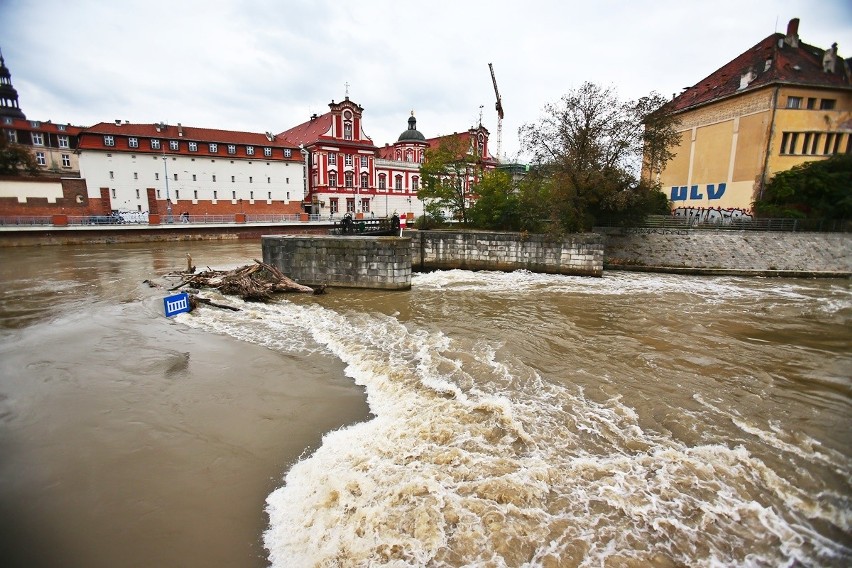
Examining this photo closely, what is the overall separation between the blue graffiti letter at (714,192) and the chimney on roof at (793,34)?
10226mm

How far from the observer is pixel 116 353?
859cm

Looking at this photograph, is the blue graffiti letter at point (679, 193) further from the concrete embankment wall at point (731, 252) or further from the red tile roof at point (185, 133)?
the red tile roof at point (185, 133)

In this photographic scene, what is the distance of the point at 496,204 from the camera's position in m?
22.8

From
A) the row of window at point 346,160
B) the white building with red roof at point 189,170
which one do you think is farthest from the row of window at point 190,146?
the row of window at point 346,160

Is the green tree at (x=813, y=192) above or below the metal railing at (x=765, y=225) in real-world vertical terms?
above

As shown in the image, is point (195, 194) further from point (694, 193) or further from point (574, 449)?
point (574, 449)

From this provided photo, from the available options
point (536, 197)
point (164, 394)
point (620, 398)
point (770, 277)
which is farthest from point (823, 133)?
point (164, 394)

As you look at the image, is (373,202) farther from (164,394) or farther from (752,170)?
(164,394)

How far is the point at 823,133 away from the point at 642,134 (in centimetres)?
1399

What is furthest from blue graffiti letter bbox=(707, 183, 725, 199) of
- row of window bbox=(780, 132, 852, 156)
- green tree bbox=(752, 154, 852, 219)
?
row of window bbox=(780, 132, 852, 156)

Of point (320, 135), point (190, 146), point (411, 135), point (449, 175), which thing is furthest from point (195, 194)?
point (449, 175)

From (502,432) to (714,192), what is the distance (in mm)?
31969

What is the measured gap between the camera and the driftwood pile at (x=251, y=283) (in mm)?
13914

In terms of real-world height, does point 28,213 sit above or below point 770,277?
above
